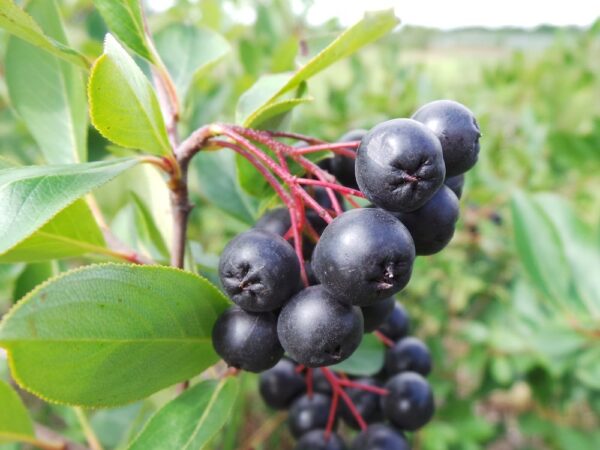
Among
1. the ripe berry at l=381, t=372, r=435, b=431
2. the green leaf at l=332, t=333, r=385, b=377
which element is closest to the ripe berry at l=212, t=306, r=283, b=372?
the green leaf at l=332, t=333, r=385, b=377

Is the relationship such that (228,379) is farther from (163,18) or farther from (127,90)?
(163,18)

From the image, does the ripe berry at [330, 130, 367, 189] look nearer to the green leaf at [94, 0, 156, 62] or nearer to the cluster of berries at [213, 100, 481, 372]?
the cluster of berries at [213, 100, 481, 372]

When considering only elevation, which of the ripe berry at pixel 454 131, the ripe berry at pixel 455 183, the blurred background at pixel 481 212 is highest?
the ripe berry at pixel 454 131

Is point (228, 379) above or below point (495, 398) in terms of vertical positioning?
above

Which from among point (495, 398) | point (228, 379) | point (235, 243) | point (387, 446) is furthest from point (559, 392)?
point (235, 243)

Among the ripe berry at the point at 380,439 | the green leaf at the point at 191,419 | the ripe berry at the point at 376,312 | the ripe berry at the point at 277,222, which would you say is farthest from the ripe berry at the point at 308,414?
the ripe berry at the point at 277,222

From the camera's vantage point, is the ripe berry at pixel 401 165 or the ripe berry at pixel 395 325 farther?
the ripe berry at pixel 395 325

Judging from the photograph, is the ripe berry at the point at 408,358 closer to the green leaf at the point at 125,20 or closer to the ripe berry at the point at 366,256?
the ripe berry at the point at 366,256
